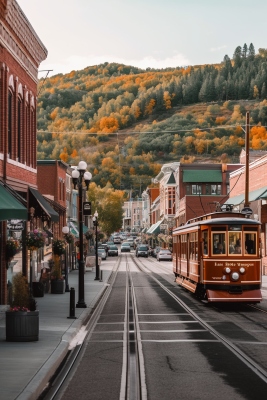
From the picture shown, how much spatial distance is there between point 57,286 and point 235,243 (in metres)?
10.1

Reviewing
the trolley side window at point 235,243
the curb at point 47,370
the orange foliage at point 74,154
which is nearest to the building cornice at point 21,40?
the curb at point 47,370

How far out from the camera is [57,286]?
27438 millimetres

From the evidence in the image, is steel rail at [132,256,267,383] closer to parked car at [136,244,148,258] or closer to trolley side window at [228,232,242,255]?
trolley side window at [228,232,242,255]

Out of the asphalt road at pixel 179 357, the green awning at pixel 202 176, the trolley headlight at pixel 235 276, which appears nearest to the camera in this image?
the asphalt road at pixel 179 357

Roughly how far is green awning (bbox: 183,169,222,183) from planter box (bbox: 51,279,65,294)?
188 feet

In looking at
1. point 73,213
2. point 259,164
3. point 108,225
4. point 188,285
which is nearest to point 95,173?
point 108,225

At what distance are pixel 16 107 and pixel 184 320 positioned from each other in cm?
1004

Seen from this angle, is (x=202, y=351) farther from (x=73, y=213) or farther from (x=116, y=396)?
(x=73, y=213)

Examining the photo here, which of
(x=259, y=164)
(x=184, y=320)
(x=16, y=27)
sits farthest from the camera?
(x=259, y=164)

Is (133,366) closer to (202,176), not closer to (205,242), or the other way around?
(205,242)

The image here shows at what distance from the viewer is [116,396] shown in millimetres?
8562

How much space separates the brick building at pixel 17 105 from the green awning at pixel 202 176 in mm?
59478

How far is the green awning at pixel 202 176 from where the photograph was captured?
83.0 metres

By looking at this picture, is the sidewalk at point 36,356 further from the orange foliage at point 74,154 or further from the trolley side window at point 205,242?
the orange foliage at point 74,154
